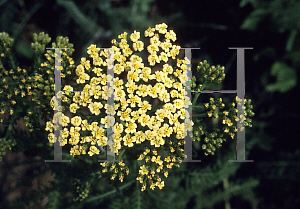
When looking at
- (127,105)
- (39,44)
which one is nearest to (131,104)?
(127,105)

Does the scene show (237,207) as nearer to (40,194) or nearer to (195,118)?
(195,118)

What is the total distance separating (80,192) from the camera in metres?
2.71

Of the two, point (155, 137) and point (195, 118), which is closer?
point (155, 137)

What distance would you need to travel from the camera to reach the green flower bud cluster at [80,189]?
271 centimetres

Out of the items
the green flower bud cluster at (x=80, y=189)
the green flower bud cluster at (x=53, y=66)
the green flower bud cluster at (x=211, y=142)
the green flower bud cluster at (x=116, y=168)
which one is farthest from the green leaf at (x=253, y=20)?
the green flower bud cluster at (x=80, y=189)

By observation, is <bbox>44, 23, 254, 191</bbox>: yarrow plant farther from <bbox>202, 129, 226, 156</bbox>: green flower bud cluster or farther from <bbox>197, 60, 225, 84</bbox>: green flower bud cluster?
<bbox>197, 60, 225, 84</bbox>: green flower bud cluster

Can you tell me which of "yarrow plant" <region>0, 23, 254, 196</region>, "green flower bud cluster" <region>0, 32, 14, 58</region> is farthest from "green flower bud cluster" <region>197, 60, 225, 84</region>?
"green flower bud cluster" <region>0, 32, 14, 58</region>

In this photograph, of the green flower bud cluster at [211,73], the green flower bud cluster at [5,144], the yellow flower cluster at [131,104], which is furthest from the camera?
the green flower bud cluster at [5,144]

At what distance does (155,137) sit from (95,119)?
0.72 meters

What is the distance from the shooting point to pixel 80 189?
2.71 meters

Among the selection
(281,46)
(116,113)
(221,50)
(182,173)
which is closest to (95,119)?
(116,113)

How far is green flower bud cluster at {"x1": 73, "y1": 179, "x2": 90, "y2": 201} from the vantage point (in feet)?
8.89

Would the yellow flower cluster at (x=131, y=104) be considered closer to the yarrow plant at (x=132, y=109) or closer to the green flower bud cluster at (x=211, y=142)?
the yarrow plant at (x=132, y=109)

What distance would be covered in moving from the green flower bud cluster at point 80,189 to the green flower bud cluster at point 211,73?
1.98 metres
